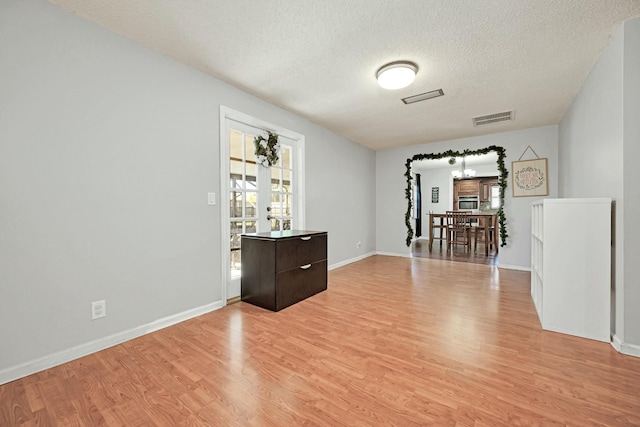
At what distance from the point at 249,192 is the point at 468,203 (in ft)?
28.9

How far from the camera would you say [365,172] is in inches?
222

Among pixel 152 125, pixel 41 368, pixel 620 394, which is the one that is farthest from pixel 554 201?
pixel 41 368

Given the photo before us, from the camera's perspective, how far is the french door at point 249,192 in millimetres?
2918

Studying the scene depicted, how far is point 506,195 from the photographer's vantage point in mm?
4586

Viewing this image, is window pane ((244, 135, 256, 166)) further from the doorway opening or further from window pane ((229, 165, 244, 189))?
the doorway opening

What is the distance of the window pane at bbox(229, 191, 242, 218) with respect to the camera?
2.95m

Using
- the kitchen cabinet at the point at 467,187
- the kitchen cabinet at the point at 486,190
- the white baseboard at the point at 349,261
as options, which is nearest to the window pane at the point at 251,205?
the white baseboard at the point at 349,261

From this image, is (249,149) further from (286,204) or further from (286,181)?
(286,204)

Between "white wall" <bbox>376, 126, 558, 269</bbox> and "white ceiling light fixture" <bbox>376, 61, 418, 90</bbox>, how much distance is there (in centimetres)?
304

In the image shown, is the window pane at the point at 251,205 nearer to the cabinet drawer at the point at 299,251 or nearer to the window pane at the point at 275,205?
the window pane at the point at 275,205

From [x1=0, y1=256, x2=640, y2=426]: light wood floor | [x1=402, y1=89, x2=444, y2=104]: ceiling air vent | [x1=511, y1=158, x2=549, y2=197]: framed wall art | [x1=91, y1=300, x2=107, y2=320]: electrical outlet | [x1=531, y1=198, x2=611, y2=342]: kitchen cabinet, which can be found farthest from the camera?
[x1=511, y1=158, x2=549, y2=197]: framed wall art

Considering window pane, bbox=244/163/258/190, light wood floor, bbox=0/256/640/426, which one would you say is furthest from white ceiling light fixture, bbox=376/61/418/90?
light wood floor, bbox=0/256/640/426

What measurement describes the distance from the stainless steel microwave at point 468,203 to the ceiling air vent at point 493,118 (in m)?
6.01

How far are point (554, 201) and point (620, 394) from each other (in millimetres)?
1390
